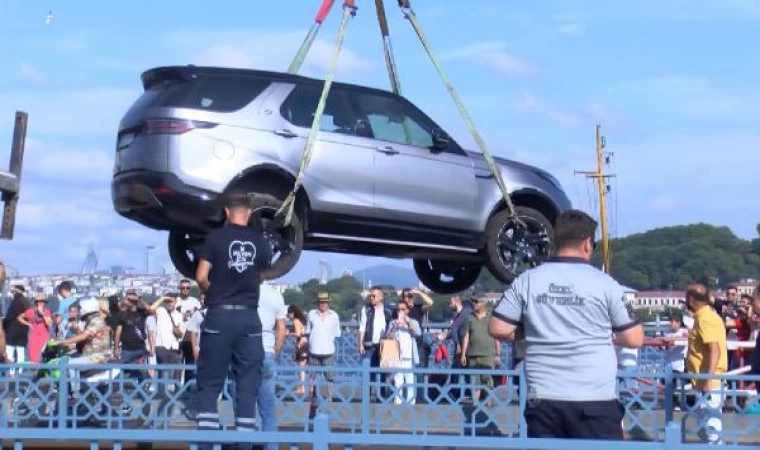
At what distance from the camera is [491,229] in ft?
45.2

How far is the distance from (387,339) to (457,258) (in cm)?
348

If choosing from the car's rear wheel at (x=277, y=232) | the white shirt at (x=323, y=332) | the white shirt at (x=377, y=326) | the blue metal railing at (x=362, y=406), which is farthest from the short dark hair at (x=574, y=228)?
the white shirt at (x=323, y=332)

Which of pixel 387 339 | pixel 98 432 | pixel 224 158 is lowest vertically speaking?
pixel 98 432

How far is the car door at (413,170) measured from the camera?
43.2ft

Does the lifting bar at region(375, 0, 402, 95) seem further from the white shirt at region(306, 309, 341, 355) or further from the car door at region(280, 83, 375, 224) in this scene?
the white shirt at region(306, 309, 341, 355)

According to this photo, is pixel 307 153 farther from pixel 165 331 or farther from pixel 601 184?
pixel 601 184

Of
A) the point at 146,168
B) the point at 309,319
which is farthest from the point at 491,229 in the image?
the point at 309,319

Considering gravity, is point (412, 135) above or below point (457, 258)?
above

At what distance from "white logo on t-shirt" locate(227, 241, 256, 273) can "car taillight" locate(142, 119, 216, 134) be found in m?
3.50

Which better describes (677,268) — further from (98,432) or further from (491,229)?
(98,432)

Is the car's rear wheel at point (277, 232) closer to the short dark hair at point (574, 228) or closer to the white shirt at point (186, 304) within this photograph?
the short dark hair at point (574, 228)

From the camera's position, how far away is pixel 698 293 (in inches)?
513

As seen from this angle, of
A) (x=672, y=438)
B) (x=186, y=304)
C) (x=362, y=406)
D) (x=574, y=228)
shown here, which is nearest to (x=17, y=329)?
(x=186, y=304)

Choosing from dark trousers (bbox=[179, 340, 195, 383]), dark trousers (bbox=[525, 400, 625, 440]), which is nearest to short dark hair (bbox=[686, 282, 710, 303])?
dark trousers (bbox=[179, 340, 195, 383])
